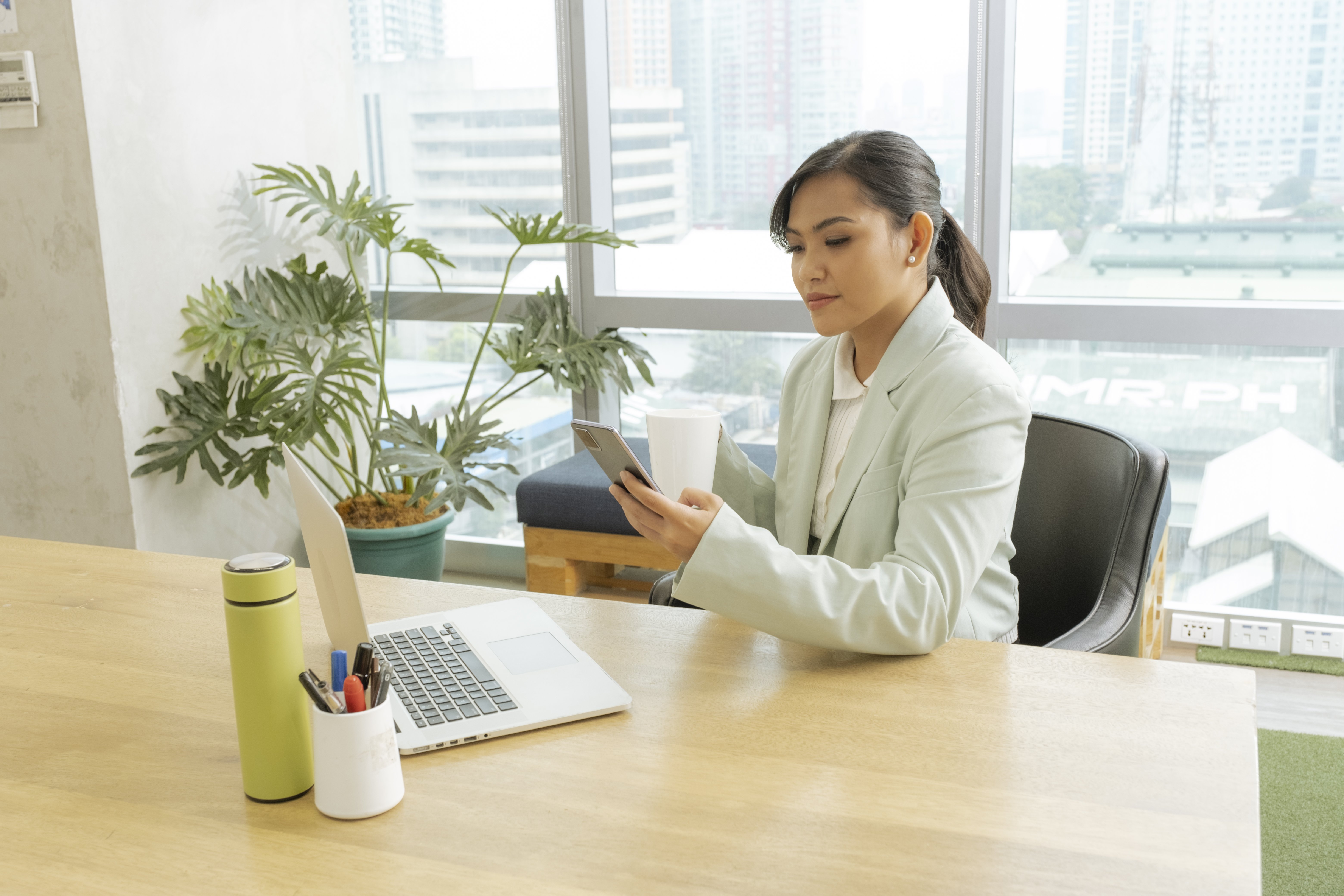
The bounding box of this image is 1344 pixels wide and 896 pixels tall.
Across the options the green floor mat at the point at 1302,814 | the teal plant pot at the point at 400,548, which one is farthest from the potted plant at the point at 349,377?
the green floor mat at the point at 1302,814

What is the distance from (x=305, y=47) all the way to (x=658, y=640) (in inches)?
115

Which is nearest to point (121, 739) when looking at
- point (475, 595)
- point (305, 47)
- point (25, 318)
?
point (475, 595)

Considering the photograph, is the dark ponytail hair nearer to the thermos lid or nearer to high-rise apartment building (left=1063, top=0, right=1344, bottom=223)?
the thermos lid

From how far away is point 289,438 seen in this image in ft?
9.87

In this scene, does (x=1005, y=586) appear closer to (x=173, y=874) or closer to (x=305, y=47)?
(x=173, y=874)

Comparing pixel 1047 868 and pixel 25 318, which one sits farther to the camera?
pixel 25 318

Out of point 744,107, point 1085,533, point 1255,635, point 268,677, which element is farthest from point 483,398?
point 268,677

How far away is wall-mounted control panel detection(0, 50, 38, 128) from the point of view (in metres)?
2.86

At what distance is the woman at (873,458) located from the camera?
1204mm

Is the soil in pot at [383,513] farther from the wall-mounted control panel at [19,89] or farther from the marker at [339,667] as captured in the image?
the marker at [339,667]

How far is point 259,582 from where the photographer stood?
36.3 inches

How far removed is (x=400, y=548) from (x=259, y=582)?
2.33 meters

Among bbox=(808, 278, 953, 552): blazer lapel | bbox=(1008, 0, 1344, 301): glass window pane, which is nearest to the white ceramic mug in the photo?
bbox=(808, 278, 953, 552): blazer lapel

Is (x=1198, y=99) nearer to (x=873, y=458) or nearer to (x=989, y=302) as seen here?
(x=989, y=302)
